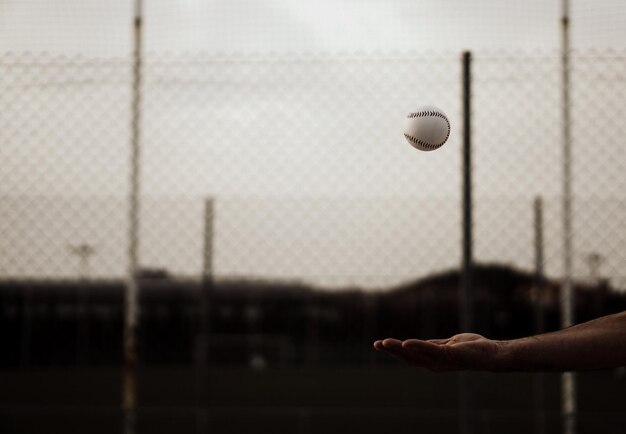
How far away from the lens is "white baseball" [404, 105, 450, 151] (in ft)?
16.4

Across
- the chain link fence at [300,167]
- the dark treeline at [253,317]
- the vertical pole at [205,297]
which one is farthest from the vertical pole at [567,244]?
the vertical pole at [205,297]

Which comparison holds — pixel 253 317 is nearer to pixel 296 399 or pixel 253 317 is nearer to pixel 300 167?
pixel 296 399

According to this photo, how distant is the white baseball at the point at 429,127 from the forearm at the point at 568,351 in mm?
2804

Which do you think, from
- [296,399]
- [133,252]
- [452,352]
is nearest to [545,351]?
[452,352]

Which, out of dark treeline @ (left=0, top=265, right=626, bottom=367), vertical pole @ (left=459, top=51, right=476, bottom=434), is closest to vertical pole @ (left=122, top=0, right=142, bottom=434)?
dark treeline @ (left=0, top=265, right=626, bottom=367)

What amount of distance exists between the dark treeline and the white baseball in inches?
75.9

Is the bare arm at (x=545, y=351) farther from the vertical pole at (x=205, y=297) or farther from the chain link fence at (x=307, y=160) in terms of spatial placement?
the vertical pole at (x=205, y=297)

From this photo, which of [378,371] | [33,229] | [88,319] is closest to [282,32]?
[33,229]

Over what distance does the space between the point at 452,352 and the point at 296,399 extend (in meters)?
14.1

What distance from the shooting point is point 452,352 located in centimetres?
231

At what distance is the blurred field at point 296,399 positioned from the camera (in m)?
7.45

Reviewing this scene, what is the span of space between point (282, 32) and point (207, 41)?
59cm

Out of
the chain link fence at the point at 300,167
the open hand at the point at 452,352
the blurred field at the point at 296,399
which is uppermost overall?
the chain link fence at the point at 300,167

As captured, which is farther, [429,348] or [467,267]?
[467,267]
